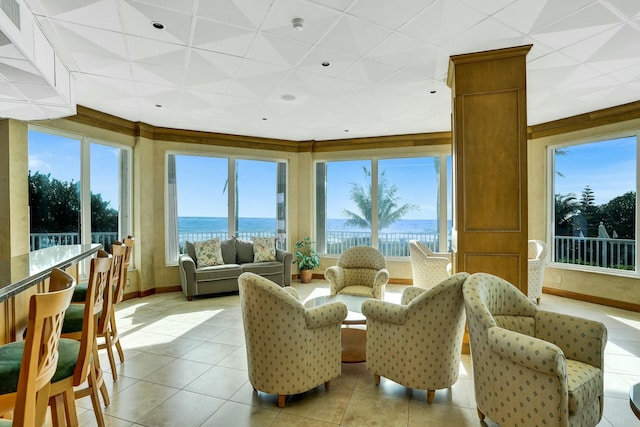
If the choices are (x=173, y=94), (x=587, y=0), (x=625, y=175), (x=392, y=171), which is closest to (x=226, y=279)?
(x=173, y=94)

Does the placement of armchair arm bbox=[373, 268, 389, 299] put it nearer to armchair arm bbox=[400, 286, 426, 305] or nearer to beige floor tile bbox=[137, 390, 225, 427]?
armchair arm bbox=[400, 286, 426, 305]

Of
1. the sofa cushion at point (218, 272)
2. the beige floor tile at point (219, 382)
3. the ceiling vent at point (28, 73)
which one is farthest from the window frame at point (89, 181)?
the beige floor tile at point (219, 382)

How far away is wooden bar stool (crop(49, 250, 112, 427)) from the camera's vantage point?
1.65 m

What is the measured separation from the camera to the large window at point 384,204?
6480 mm

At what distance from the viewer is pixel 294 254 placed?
6.89 metres

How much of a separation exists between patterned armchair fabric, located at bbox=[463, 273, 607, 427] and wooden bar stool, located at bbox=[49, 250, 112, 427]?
7.24 ft

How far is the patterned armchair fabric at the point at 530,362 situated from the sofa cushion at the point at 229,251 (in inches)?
187

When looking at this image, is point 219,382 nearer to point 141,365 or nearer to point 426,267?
point 141,365

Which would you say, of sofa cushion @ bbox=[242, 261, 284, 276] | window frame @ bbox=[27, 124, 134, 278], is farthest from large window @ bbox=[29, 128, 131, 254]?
sofa cushion @ bbox=[242, 261, 284, 276]

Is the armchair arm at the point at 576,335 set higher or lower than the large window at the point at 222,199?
lower

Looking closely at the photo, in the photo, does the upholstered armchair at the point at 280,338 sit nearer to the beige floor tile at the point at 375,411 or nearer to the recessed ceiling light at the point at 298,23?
the beige floor tile at the point at 375,411

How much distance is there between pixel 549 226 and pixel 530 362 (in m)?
4.89

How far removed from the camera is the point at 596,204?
17.2 feet

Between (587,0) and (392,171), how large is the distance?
4495 mm
